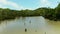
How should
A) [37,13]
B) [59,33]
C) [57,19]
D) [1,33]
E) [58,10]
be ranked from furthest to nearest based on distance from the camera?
[37,13], [58,10], [57,19], [1,33], [59,33]

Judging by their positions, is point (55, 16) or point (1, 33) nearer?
point (1, 33)

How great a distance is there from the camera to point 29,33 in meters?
23.4

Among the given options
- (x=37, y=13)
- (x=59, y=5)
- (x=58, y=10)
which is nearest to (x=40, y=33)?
(x=58, y=10)

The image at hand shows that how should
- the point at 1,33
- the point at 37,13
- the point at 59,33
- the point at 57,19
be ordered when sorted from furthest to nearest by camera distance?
the point at 37,13 → the point at 57,19 → the point at 1,33 → the point at 59,33

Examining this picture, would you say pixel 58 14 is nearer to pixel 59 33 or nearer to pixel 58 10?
pixel 58 10

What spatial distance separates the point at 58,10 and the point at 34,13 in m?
48.3

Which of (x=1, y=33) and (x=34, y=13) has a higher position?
(x=1, y=33)

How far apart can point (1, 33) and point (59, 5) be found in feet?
103

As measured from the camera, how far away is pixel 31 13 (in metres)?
97.9

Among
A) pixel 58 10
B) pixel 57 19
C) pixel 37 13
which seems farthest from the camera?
pixel 37 13

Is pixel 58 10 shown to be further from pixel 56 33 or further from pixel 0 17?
pixel 56 33

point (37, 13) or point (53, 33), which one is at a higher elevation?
point (53, 33)

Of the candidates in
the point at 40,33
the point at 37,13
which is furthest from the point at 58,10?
the point at 37,13

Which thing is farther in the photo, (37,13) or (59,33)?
(37,13)
